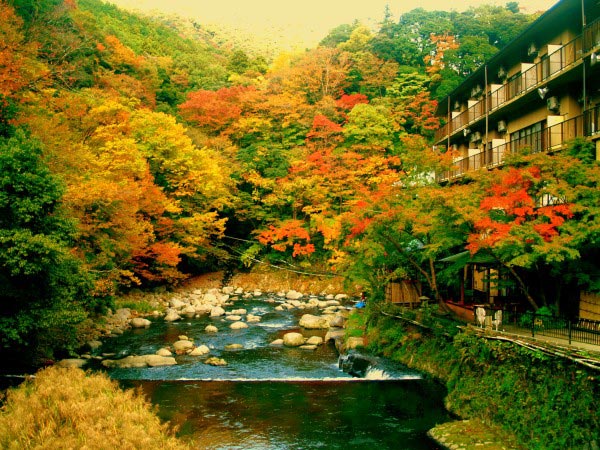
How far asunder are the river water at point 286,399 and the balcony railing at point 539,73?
37.7ft

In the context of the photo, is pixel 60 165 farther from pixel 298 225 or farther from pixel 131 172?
pixel 298 225

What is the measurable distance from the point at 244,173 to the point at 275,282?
28.0ft

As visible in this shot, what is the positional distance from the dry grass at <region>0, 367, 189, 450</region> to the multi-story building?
1223 cm

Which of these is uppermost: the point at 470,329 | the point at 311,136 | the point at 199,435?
the point at 311,136

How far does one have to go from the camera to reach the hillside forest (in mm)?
11859

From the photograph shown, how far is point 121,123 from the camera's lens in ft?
85.0

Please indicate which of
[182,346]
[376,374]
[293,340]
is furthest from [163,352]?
[376,374]

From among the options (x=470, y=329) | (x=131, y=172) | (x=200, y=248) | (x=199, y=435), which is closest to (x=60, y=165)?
(x=131, y=172)

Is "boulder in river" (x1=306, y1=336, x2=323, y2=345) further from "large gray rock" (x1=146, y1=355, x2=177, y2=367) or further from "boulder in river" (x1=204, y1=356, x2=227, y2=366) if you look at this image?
"large gray rock" (x1=146, y1=355, x2=177, y2=367)

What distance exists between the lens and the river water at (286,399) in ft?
33.4

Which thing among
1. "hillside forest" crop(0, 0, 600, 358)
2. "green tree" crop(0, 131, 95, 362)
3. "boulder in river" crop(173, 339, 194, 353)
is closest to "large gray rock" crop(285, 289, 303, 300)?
"hillside forest" crop(0, 0, 600, 358)

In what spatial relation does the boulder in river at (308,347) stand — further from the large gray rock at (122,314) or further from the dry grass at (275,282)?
the dry grass at (275,282)

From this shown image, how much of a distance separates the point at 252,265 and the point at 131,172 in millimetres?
14315

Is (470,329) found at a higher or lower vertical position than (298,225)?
lower
